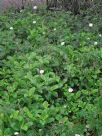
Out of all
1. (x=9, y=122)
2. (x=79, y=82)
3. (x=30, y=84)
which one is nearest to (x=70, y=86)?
(x=79, y=82)

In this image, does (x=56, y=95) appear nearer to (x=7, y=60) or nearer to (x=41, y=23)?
(x=7, y=60)

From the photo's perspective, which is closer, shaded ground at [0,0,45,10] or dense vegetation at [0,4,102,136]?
dense vegetation at [0,4,102,136]

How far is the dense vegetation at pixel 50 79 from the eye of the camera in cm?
320

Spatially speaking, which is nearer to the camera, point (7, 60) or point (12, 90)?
point (12, 90)

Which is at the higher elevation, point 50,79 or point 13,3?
point 50,79

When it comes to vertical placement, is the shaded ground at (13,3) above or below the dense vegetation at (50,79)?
below

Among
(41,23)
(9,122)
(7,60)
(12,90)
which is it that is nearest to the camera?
(9,122)

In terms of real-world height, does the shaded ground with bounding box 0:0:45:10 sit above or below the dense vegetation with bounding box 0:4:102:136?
Answer: below

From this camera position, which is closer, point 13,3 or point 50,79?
point 50,79

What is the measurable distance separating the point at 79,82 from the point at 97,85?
0.21m

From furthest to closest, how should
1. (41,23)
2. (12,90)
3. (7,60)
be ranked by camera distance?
(41,23), (7,60), (12,90)

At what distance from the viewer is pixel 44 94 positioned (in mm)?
3666

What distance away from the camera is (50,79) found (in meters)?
3.74

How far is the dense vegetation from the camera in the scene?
126 inches
